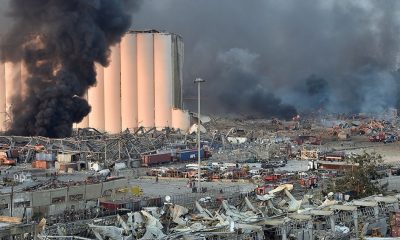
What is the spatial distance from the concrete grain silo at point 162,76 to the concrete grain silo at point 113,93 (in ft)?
13.1

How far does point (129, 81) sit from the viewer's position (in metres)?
69.9

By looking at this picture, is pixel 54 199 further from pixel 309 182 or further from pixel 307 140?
pixel 307 140

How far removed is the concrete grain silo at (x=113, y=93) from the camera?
69625 mm

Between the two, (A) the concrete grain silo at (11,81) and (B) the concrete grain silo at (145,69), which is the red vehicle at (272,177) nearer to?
(B) the concrete grain silo at (145,69)

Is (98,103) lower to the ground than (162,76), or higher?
lower

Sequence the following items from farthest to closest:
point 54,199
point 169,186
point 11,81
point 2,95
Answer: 1. point 2,95
2. point 11,81
3. point 169,186
4. point 54,199

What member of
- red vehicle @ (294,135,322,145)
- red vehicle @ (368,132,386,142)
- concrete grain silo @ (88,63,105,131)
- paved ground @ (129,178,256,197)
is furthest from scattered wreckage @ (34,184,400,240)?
concrete grain silo @ (88,63,105,131)

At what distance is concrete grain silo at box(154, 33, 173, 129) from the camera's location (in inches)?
2781

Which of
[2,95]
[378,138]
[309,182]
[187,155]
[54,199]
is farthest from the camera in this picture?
[378,138]

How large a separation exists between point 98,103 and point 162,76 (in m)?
7.42

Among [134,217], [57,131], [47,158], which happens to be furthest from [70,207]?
[57,131]

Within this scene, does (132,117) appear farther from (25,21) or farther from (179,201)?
(179,201)

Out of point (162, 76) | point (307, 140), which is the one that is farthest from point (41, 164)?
point (307, 140)

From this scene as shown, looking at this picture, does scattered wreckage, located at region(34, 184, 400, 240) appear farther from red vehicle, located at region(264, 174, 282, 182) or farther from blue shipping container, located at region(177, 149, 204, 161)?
A: blue shipping container, located at region(177, 149, 204, 161)
